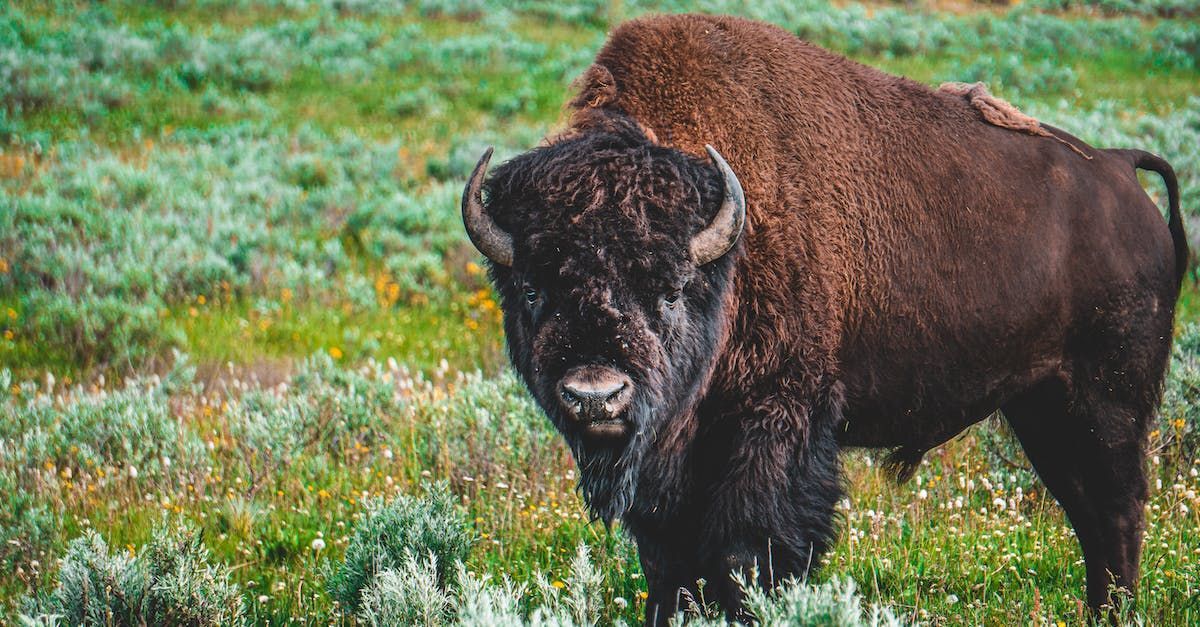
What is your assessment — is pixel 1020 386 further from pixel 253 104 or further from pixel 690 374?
pixel 253 104

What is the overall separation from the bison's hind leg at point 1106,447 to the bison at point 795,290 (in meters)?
0.01

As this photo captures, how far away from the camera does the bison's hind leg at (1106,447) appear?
4.66 meters

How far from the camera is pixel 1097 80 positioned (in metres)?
20.2

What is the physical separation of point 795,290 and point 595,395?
3.54 feet

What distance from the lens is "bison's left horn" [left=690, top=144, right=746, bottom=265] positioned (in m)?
3.72

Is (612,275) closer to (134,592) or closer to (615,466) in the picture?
(615,466)

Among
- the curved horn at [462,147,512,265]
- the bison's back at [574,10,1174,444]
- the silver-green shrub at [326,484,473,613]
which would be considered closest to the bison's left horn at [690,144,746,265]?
the bison's back at [574,10,1174,444]

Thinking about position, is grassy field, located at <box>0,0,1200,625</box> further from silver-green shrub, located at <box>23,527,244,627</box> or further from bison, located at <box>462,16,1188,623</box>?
bison, located at <box>462,16,1188,623</box>

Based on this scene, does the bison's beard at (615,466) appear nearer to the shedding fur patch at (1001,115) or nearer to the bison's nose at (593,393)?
the bison's nose at (593,393)

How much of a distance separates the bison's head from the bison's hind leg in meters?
1.90

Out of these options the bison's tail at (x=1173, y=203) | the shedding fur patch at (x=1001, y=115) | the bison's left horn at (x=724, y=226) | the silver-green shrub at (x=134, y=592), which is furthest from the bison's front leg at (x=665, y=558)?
the bison's tail at (x=1173, y=203)

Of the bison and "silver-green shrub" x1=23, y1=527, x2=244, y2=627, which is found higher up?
the bison

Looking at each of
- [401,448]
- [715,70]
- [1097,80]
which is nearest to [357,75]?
[1097,80]

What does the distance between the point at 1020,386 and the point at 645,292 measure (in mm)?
1988
